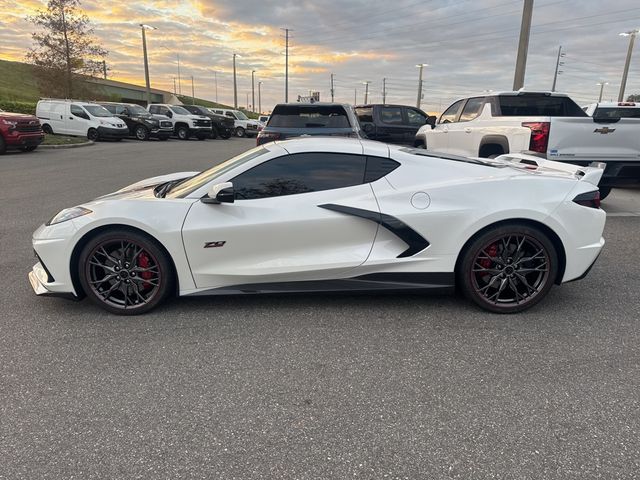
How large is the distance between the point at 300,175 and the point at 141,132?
25150mm

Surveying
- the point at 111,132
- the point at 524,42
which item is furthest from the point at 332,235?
the point at 111,132

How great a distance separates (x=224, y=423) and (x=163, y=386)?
1.78 feet

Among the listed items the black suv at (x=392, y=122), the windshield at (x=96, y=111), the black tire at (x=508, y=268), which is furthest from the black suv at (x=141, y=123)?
the black tire at (x=508, y=268)

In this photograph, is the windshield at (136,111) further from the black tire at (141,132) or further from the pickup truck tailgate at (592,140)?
the pickup truck tailgate at (592,140)

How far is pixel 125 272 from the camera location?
3537 millimetres

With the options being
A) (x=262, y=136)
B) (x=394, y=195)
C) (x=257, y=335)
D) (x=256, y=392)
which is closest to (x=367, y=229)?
(x=394, y=195)

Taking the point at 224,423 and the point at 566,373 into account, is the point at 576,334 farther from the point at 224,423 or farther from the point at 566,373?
the point at 224,423

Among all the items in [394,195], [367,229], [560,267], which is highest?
[394,195]

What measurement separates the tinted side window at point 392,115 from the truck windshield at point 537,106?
21.5ft

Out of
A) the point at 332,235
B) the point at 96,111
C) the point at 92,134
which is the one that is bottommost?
the point at 332,235

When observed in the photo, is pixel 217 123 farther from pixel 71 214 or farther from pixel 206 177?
pixel 71 214

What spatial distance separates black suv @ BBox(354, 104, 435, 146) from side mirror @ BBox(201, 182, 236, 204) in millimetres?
11477

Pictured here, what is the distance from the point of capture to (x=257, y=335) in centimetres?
331

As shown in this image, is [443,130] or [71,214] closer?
[71,214]
